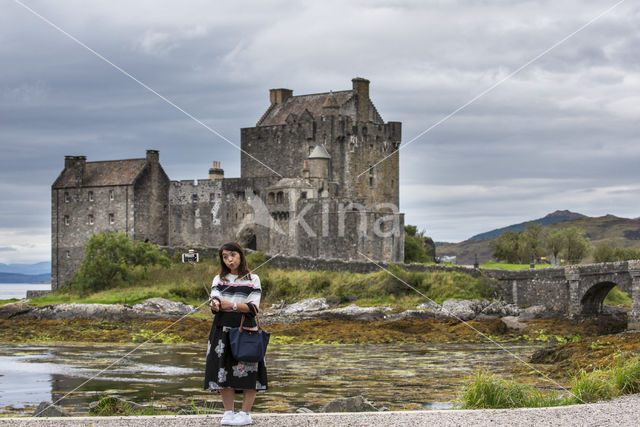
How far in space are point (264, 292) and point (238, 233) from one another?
33.6 feet

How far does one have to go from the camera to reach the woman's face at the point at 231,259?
31.9ft

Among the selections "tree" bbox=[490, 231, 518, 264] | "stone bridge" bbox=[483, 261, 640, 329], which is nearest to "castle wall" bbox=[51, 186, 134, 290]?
"stone bridge" bbox=[483, 261, 640, 329]

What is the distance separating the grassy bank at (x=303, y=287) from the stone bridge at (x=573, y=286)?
1.19 meters

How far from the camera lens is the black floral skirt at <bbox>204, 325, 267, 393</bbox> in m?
9.55

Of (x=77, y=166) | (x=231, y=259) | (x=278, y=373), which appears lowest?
(x=278, y=373)

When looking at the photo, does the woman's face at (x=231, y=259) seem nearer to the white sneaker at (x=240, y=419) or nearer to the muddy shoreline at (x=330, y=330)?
the white sneaker at (x=240, y=419)

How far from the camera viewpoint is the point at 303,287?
39.5 m

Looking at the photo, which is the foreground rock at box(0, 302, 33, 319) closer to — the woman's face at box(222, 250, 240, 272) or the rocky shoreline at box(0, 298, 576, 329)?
the rocky shoreline at box(0, 298, 576, 329)

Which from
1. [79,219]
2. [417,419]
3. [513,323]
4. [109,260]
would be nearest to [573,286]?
[513,323]

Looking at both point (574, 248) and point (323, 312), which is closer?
point (323, 312)

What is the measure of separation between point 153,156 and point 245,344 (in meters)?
43.9

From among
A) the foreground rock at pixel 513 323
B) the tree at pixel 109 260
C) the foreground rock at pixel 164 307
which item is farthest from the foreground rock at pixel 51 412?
the tree at pixel 109 260

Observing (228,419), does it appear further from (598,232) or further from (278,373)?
(598,232)

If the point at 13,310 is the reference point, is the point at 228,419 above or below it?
above
